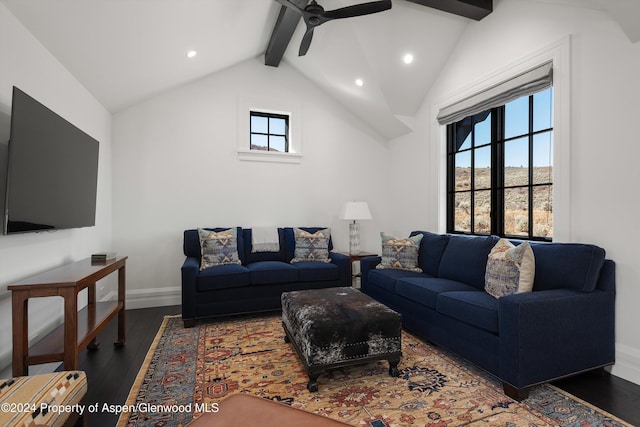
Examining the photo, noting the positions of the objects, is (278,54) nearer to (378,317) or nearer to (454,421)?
(378,317)

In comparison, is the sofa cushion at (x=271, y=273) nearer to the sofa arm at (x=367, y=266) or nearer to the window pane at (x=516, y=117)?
the sofa arm at (x=367, y=266)

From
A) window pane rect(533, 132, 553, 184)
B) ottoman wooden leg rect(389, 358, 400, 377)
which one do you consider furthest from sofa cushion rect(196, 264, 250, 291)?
window pane rect(533, 132, 553, 184)

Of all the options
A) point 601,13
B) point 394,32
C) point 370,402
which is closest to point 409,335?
point 370,402

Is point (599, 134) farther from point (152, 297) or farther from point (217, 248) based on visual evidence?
point (152, 297)

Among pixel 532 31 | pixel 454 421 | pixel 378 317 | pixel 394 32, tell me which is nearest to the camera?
pixel 454 421

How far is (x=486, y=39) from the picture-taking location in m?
3.34

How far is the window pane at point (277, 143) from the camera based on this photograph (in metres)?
4.72

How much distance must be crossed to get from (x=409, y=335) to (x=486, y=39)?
10.1ft

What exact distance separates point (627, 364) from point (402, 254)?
6.29 ft

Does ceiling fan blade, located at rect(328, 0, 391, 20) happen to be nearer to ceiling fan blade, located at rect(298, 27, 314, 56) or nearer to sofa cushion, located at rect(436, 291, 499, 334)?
ceiling fan blade, located at rect(298, 27, 314, 56)

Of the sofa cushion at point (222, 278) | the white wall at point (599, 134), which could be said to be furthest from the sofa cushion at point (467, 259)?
the sofa cushion at point (222, 278)

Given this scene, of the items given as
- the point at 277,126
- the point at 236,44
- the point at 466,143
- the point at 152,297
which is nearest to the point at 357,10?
the point at 236,44

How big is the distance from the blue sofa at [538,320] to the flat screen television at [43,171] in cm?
285

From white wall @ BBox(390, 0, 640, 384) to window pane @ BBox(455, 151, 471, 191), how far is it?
1083 millimetres
